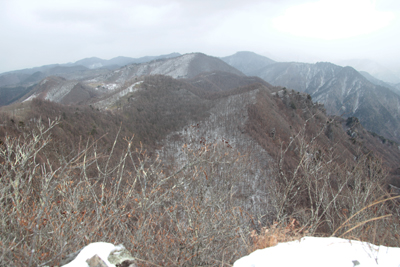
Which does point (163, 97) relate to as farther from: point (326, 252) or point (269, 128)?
point (326, 252)

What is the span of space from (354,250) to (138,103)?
194 ft

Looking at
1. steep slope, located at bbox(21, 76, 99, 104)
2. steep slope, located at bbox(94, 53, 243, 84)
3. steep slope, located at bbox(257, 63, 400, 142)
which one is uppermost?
steep slope, located at bbox(94, 53, 243, 84)

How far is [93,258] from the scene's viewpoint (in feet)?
10.2

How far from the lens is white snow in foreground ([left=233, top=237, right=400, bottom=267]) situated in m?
2.77

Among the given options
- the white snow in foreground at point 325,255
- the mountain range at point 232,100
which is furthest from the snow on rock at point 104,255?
the mountain range at point 232,100

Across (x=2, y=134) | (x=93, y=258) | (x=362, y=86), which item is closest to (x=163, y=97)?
(x=2, y=134)

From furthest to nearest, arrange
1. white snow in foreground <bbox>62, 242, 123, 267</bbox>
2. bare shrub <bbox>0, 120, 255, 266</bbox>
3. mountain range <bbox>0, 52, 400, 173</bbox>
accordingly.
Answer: mountain range <bbox>0, 52, 400, 173</bbox>, bare shrub <bbox>0, 120, 255, 266</bbox>, white snow in foreground <bbox>62, 242, 123, 267</bbox>

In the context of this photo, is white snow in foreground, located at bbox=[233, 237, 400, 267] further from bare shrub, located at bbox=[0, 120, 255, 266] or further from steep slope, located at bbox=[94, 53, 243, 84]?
steep slope, located at bbox=[94, 53, 243, 84]

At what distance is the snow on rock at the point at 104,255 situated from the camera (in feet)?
10.2

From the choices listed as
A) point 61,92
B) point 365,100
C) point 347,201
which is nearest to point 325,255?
point 347,201

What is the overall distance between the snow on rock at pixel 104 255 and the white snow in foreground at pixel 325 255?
210 centimetres

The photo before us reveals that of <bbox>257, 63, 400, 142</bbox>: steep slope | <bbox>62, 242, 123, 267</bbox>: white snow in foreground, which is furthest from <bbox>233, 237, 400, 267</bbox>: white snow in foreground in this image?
<bbox>257, 63, 400, 142</bbox>: steep slope

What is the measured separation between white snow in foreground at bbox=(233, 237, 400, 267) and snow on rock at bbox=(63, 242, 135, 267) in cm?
210

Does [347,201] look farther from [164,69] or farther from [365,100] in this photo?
[365,100]
